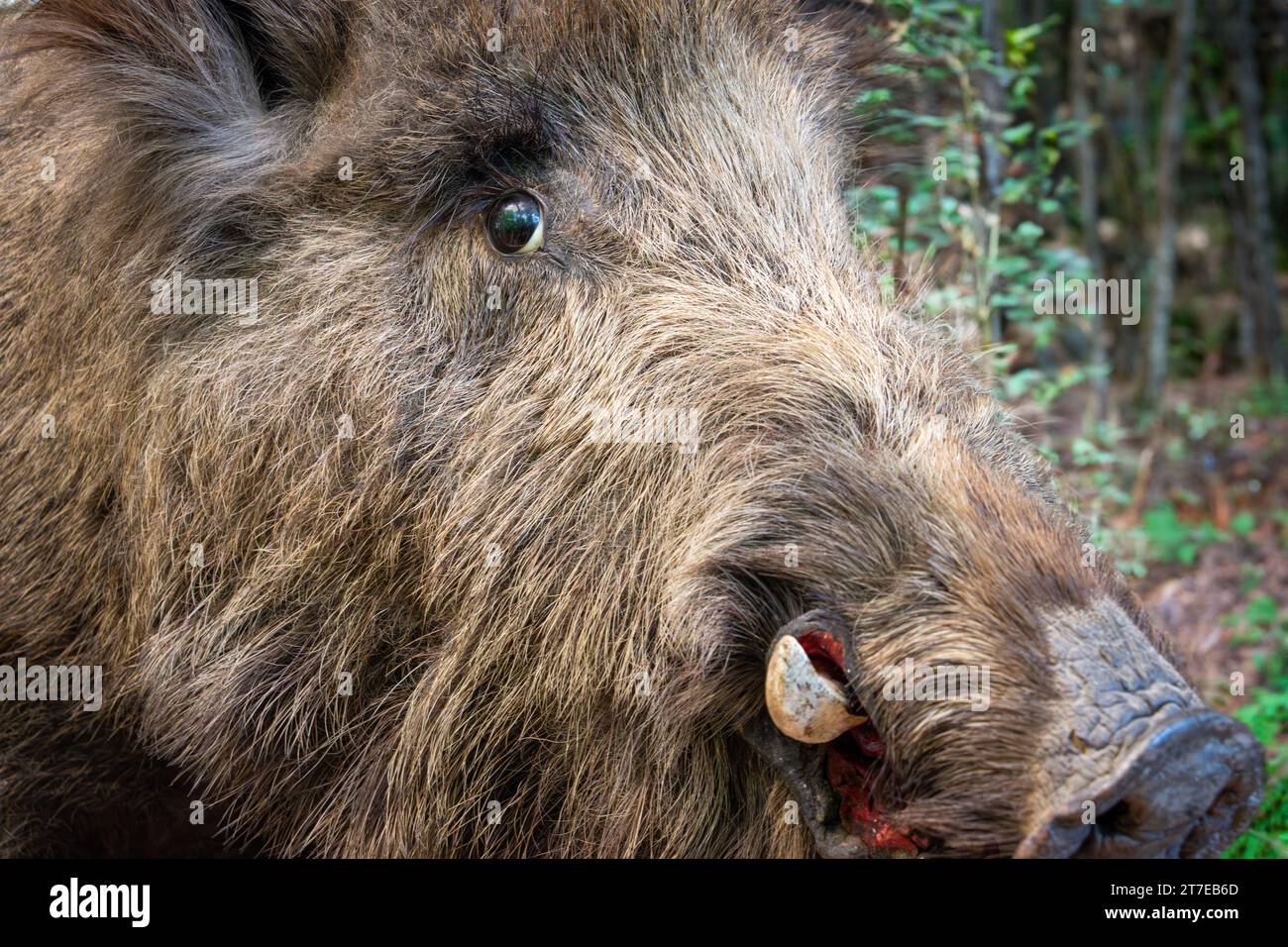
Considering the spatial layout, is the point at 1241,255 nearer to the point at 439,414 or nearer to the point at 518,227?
the point at 518,227

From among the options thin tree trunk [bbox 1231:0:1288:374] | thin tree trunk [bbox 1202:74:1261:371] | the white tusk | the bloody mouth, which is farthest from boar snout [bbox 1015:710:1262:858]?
thin tree trunk [bbox 1202:74:1261:371]

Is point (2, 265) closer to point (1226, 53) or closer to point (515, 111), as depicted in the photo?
point (515, 111)

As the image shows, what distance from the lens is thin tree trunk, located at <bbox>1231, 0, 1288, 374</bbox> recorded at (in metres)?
9.29

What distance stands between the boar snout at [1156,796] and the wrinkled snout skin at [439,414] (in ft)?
1.38

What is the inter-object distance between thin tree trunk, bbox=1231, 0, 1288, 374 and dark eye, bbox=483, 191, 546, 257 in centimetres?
748

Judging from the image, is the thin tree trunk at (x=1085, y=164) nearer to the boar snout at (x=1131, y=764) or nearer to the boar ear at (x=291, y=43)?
the boar ear at (x=291, y=43)

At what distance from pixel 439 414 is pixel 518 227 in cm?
50

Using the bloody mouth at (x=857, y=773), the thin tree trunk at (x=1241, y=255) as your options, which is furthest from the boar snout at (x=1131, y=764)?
the thin tree trunk at (x=1241, y=255)

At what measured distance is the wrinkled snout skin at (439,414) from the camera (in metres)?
2.91

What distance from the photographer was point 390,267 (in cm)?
333

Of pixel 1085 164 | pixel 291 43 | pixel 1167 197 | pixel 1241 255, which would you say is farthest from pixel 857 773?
pixel 1241 255

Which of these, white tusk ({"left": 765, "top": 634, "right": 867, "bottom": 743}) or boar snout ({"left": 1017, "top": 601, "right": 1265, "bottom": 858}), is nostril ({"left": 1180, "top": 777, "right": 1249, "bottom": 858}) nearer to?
boar snout ({"left": 1017, "top": 601, "right": 1265, "bottom": 858})

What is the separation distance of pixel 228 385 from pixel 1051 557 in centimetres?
201

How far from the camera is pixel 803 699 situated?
251 centimetres
